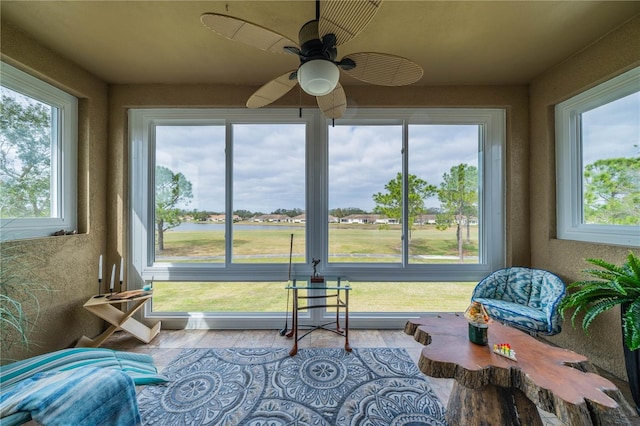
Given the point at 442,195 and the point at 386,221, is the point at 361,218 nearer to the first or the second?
the point at 386,221

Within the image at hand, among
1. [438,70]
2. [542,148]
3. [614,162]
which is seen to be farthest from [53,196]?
[614,162]

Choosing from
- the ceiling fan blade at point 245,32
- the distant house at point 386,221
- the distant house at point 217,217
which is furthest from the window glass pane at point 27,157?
the distant house at point 386,221

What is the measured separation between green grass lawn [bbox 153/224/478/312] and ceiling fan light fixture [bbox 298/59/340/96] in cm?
194

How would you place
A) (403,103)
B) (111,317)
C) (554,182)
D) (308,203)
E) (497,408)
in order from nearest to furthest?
(497,408)
(111,317)
(554,182)
(403,103)
(308,203)

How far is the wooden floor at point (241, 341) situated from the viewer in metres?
2.57

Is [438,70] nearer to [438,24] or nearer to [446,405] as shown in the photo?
[438,24]

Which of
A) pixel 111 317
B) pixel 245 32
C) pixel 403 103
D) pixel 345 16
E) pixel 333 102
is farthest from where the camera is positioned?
pixel 403 103

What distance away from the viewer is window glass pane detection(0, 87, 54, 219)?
213 centimetres

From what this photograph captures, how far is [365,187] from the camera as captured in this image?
3.08m

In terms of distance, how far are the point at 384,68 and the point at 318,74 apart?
464 mm

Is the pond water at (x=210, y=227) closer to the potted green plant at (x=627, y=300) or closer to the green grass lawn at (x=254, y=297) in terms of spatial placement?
the green grass lawn at (x=254, y=297)

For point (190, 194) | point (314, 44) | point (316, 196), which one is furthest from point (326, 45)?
point (190, 194)

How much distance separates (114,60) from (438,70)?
326 cm

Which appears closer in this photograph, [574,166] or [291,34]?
[291,34]
